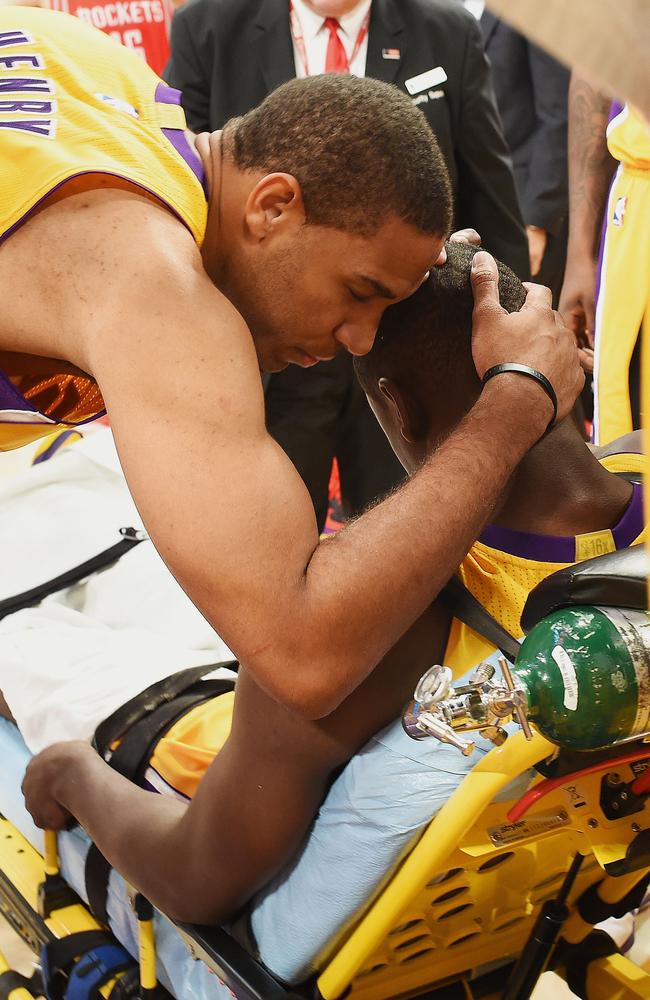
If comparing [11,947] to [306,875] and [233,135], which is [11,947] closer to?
[306,875]

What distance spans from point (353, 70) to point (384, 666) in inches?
92.6

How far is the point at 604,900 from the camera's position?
1.61 m

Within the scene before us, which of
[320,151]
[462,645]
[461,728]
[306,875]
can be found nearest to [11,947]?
[306,875]

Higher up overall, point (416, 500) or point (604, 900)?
point (416, 500)

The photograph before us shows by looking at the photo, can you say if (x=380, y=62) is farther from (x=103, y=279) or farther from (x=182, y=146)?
(x=103, y=279)

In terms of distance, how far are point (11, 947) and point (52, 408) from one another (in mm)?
1217

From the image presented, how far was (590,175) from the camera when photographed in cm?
316

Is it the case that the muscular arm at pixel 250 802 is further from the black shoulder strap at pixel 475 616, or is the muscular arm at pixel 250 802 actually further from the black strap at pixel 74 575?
the black strap at pixel 74 575

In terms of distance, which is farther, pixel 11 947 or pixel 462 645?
pixel 11 947

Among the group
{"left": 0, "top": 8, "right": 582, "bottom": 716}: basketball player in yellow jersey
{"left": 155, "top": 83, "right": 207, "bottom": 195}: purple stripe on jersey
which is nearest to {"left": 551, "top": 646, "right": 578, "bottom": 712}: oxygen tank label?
{"left": 0, "top": 8, "right": 582, "bottom": 716}: basketball player in yellow jersey

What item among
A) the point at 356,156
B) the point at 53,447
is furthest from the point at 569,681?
the point at 53,447

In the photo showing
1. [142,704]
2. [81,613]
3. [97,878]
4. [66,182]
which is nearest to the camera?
[66,182]

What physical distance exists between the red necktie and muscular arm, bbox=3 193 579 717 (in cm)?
207

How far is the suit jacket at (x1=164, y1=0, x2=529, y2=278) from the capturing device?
10.1 ft
